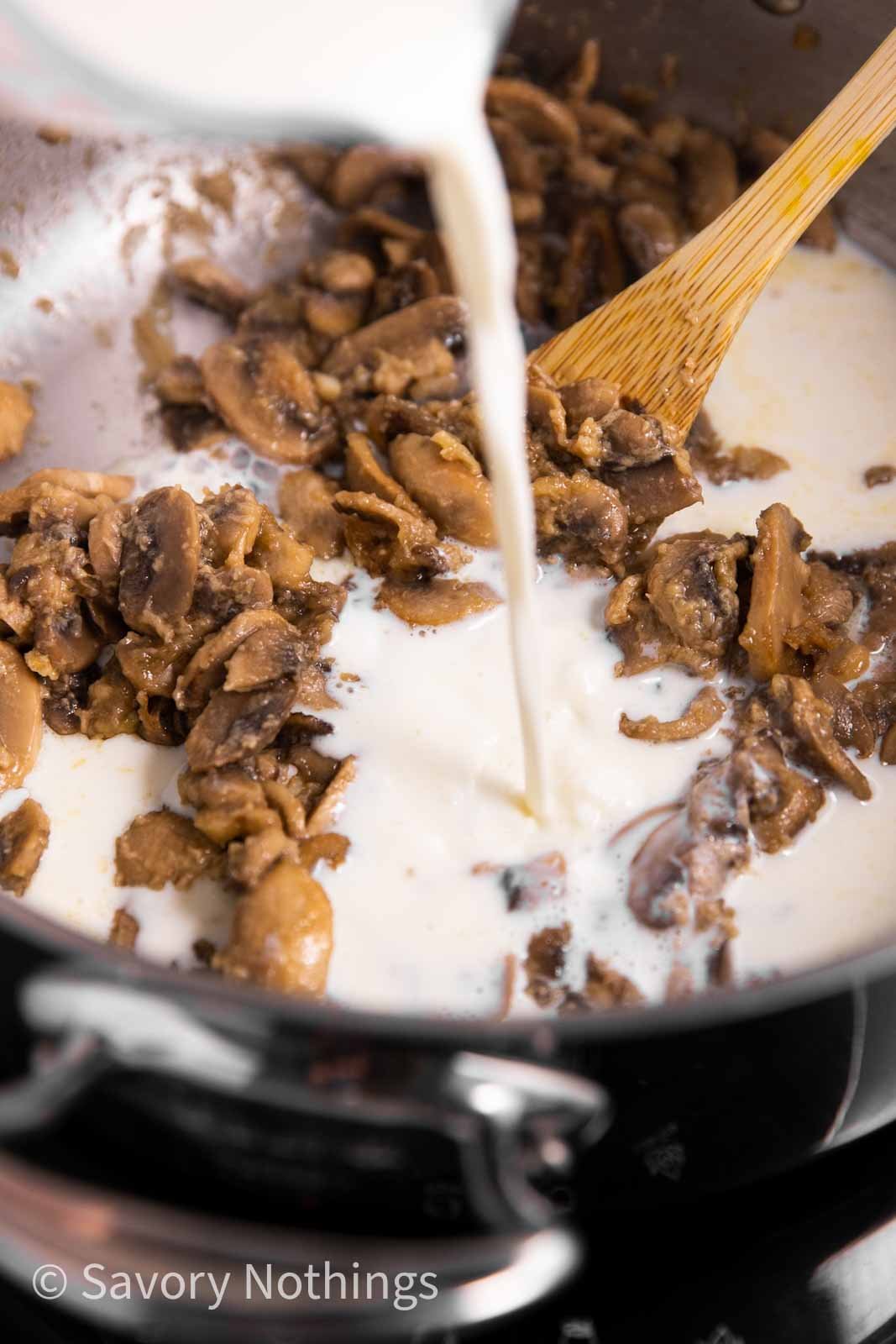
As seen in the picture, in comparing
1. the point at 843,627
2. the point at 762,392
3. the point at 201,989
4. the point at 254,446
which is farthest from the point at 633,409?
the point at 201,989

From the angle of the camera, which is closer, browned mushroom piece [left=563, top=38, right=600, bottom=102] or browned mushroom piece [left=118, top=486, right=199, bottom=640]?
browned mushroom piece [left=118, top=486, right=199, bottom=640]

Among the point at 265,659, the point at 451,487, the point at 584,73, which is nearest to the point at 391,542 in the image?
the point at 451,487

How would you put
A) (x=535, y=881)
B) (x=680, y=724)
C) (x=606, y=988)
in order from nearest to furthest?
(x=606, y=988) < (x=535, y=881) < (x=680, y=724)

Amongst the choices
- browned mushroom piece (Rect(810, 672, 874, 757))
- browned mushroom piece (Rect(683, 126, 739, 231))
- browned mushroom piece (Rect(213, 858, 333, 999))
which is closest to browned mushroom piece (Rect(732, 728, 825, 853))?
browned mushroom piece (Rect(810, 672, 874, 757))

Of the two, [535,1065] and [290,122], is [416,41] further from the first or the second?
[535,1065]

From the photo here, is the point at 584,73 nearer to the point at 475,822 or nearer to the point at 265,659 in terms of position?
the point at 265,659

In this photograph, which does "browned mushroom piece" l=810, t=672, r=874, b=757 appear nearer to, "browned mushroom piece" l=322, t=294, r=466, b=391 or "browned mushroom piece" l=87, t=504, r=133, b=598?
"browned mushroom piece" l=322, t=294, r=466, b=391
